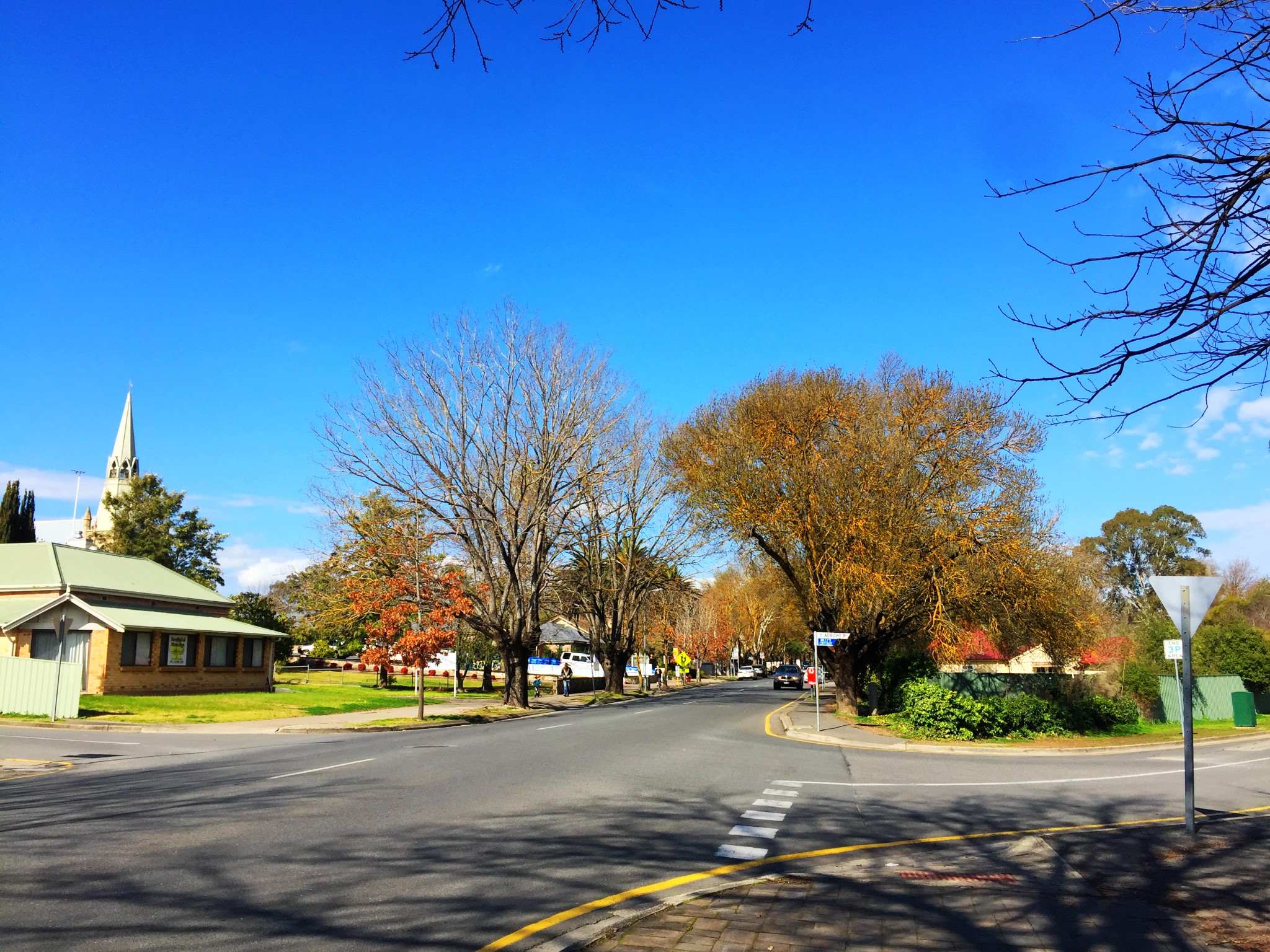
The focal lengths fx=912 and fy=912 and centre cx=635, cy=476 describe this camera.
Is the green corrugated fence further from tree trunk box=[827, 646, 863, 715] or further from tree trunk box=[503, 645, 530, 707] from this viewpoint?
tree trunk box=[503, 645, 530, 707]

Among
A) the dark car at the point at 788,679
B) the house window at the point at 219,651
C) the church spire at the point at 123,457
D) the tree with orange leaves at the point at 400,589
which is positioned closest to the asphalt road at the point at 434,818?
the tree with orange leaves at the point at 400,589

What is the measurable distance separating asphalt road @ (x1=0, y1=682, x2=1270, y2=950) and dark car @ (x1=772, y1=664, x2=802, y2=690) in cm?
3824

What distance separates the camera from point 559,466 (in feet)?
113

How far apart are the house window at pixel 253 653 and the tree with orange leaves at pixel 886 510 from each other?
2409cm

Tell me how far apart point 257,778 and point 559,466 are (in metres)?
22.5

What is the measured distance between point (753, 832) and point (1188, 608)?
511 cm

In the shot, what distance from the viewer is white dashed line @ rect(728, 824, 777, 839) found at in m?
9.45

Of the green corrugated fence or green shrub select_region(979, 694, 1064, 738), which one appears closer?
green shrub select_region(979, 694, 1064, 738)

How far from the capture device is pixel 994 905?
6621 mm

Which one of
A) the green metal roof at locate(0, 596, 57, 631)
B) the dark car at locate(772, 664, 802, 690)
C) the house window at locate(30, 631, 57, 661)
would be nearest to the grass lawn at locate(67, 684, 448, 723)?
the house window at locate(30, 631, 57, 661)

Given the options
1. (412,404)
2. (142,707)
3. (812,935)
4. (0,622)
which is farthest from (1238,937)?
(0,622)

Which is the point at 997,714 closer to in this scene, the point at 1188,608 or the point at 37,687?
the point at 1188,608

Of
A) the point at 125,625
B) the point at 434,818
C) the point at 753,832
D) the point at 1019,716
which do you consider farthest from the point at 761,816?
the point at 125,625

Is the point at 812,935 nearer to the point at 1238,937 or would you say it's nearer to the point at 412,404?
the point at 1238,937
